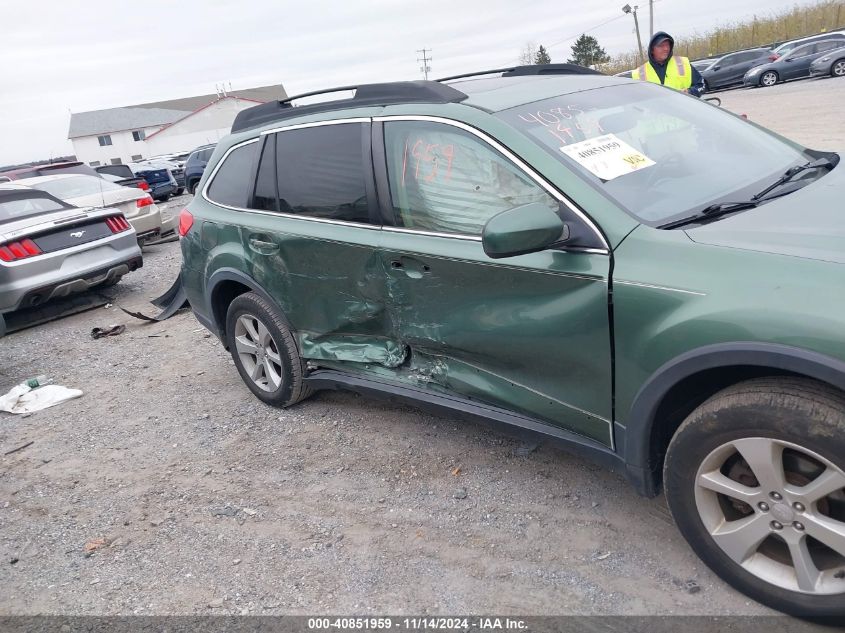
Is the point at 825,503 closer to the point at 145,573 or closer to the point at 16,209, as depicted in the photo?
the point at 145,573

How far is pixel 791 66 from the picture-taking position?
86.2 ft

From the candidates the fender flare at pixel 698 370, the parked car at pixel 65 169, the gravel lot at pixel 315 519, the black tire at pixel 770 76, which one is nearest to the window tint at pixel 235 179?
the gravel lot at pixel 315 519

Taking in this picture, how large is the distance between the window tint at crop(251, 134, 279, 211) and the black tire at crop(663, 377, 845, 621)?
272cm

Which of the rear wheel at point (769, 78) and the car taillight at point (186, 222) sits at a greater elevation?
the car taillight at point (186, 222)

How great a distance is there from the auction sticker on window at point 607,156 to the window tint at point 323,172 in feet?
3.70

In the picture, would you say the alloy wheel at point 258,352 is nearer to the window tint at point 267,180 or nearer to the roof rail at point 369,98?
the window tint at point 267,180

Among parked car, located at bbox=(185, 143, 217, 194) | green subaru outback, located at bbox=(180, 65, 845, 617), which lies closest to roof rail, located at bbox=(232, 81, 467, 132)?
green subaru outback, located at bbox=(180, 65, 845, 617)

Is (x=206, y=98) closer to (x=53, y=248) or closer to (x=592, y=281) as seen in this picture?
(x=53, y=248)

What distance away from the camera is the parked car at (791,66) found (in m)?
25.5

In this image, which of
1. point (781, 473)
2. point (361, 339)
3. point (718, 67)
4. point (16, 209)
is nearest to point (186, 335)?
point (16, 209)

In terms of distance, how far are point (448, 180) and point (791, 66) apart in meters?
28.4

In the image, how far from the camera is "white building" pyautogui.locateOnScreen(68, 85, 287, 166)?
73.5 meters

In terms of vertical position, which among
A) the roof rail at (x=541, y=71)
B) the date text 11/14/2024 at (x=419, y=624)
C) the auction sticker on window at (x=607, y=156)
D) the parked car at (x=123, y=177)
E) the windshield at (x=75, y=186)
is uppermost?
the roof rail at (x=541, y=71)

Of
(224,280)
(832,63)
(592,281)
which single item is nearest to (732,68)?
(832,63)
